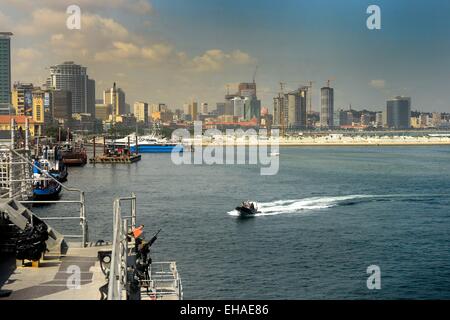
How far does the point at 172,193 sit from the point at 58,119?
272ft

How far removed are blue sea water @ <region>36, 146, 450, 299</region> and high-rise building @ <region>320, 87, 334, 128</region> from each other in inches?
5115

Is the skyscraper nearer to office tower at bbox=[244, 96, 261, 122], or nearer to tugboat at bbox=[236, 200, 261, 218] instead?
office tower at bbox=[244, 96, 261, 122]

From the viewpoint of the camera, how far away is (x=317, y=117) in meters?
189

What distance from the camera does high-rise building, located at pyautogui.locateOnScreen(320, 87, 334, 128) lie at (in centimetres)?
15975

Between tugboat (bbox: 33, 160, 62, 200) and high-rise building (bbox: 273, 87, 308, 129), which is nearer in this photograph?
tugboat (bbox: 33, 160, 62, 200)

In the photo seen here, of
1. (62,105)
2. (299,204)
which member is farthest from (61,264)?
(62,105)

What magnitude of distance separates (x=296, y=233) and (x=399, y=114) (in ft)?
527

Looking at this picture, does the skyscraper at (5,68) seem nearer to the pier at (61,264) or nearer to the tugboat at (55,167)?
the tugboat at (55,167)

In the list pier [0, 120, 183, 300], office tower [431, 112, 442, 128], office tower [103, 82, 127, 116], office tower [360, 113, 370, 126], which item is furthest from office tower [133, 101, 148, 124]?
pier [0, 120, 183, 300]

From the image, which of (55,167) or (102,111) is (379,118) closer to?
(102,111)

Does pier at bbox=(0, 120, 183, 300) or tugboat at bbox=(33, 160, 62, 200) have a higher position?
pier at bbox=(0, 120, 183, 300)

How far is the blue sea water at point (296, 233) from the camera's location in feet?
36.0
